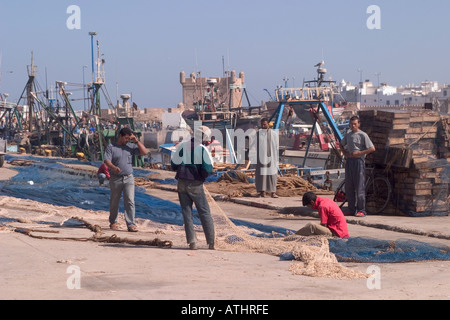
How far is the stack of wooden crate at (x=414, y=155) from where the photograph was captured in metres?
12.2

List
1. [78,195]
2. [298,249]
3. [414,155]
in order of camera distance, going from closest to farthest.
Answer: [298,249]
[414,155]
[78,195]

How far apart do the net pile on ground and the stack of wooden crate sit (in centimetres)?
352

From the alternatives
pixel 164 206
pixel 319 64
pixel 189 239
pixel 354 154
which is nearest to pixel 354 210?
pixel 354 154

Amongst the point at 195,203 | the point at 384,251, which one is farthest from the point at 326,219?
the point at 195,203

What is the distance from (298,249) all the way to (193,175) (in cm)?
151

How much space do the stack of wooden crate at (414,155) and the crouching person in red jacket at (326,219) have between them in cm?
347

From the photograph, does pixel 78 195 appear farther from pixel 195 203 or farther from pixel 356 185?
pixel 195 203

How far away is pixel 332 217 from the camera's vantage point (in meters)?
9.10

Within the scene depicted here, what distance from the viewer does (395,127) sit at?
12.5 meters

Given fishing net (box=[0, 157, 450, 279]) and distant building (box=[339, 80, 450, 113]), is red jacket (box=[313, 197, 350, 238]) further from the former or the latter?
distant building (box=[339, 80, 450, 113])

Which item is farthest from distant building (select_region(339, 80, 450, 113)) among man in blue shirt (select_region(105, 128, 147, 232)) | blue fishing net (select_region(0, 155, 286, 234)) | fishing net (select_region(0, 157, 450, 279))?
man in blue shirt (select_region(105, 128, 147, 232))

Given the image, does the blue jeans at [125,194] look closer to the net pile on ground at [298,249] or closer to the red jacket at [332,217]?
the net pile on ground at [298,249]
